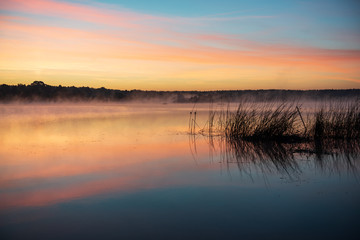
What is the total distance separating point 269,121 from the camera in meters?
9.34

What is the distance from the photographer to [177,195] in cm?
447

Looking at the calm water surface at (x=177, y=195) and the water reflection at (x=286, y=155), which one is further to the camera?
the water reflection at (x=286, y=155)

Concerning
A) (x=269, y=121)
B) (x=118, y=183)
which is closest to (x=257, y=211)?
(x=118, y=183)

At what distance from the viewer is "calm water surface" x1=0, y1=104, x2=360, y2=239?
10.9 ft

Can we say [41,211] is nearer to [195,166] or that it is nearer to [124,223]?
[124,223]

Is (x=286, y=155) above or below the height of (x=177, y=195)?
above

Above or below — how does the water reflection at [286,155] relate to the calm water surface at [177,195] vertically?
above

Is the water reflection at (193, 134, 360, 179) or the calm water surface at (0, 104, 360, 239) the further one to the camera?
the water reflection at (193, 134, 360, 179)

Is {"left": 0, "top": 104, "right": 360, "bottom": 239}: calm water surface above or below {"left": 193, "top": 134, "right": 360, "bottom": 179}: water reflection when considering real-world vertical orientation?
below

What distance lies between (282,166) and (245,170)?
77cm

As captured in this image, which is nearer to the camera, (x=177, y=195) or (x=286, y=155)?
(x=177, y=195)

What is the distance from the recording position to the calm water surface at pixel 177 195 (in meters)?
3.34

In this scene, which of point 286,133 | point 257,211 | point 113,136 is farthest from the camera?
point 113,136

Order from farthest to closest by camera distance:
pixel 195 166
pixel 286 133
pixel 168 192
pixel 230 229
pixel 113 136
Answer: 1. pixel 113 136
2. pixel 286 133
3. pixel 195 166
4. pixel 168 192
5. pixel 230 229
